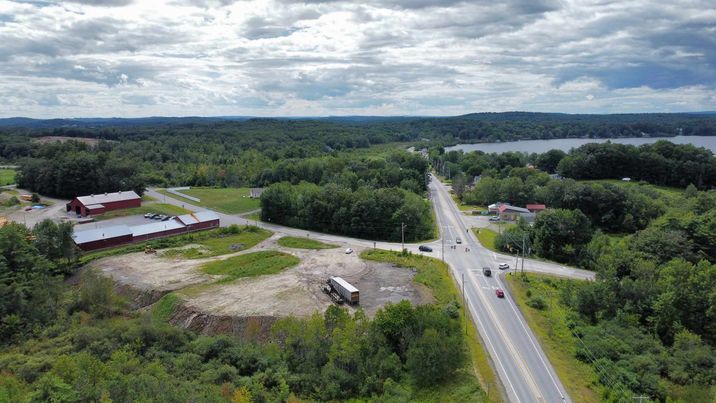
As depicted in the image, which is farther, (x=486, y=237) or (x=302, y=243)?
(x=486, y=237)

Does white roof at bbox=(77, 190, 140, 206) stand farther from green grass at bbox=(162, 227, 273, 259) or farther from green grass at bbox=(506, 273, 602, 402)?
green grass at bbox=(506, 273, 602, 402)

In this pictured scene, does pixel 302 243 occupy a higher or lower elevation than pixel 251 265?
higher

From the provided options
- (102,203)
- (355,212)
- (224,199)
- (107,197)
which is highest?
(107,197)

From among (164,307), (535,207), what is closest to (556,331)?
(164,307)

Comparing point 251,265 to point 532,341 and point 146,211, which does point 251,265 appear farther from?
point 146,211

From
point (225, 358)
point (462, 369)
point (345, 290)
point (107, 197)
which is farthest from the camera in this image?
point (107, 197)

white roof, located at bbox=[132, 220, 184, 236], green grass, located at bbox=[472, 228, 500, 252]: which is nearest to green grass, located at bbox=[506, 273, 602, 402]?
green grass, located at bbox=[472, 228, 500, 252]

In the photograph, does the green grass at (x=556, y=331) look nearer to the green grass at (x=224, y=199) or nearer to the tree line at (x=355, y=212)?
the tree line at (x=355, y=212)
